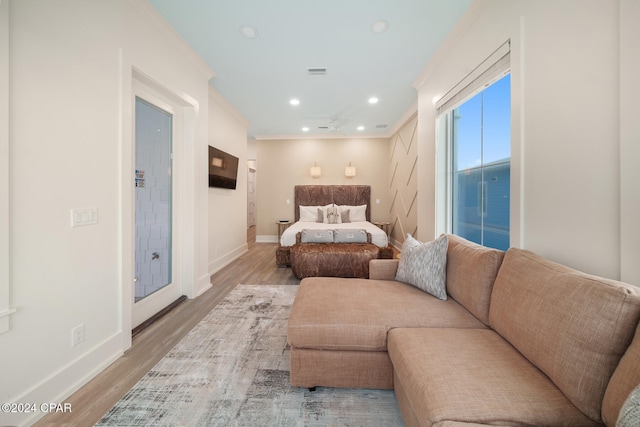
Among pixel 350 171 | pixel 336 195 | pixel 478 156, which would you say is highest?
pixel 350 171

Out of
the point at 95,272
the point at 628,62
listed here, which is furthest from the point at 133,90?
the point at 628,62

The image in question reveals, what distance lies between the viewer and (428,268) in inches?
70.2

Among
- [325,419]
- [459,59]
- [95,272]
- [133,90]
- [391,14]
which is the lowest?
[325,419]

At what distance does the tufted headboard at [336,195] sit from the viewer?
19.6 ft

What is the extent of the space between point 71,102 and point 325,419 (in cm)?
235

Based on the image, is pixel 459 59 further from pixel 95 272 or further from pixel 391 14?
pixel 95 272

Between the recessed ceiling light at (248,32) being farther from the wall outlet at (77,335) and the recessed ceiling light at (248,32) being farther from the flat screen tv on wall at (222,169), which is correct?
the wall outlet at (77,335)

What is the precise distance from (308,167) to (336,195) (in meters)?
1.03

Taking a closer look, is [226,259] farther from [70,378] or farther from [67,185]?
[67,185]

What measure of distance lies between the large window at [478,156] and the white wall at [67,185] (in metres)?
2.87

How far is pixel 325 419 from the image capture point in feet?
4.15

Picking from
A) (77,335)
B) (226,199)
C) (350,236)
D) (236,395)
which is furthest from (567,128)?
(226,199)

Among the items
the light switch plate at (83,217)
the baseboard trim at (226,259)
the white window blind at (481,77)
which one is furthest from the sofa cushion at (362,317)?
the baseboard trim at (226,259)

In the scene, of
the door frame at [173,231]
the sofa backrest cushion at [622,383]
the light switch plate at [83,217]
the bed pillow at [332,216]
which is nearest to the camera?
the sofa backrest cushion at [622,383]
